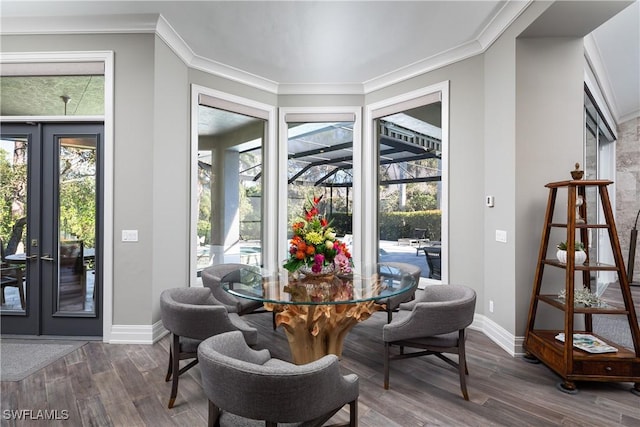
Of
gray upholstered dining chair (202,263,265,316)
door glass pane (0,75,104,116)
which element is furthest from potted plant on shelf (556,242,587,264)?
door glass pane (0,75,104,116)

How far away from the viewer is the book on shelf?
2.42 meters

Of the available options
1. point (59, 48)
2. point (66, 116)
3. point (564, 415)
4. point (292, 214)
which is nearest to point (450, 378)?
point (564, 415)

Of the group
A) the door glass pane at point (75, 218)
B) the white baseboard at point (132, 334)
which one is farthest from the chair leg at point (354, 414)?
the door glass pane at point (75, 218)

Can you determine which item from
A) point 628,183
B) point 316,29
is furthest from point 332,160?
point 628,183

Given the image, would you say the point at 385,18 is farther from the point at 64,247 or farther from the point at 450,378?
the point at 64,247

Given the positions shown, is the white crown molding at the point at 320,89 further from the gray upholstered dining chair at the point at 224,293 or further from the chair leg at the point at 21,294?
the chair leg at the point at 21,294

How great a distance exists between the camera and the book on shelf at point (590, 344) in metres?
2.42

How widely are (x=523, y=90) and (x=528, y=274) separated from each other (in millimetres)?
1720

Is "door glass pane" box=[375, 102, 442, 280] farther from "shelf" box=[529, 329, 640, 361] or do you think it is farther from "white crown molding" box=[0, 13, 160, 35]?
"white crown molding" box=[0, 13, 160, 35]

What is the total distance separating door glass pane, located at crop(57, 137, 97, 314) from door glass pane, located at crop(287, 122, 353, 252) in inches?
93.8

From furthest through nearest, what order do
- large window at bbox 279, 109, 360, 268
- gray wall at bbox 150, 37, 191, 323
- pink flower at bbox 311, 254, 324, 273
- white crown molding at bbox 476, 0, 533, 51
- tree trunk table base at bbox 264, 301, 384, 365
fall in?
large window at bbox 279, 109, 360, 268 < gray wall at bbox 150, 37, 191, 323 < white crown molding at bbox 476, 0, 533, 51 < pink flower at bbox 311, 254, 324, 273 < tree trunk table base at bbox 264, 301, 384, 365

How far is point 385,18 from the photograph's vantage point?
307cm

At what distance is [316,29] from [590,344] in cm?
371

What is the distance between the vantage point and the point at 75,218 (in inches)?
129
